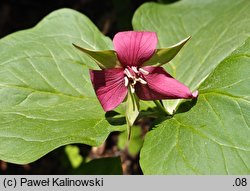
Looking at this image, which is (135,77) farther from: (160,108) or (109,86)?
(160,108)

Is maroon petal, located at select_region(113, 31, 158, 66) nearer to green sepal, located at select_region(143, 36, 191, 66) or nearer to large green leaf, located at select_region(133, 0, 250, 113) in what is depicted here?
green sepal, located at select_region(143, 36, 191, 66)

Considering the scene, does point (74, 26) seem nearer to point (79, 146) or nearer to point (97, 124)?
point (97, 124)

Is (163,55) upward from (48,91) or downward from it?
upward

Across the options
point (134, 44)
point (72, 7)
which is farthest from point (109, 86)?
point (72, 7)

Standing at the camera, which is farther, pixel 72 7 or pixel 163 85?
pixel 72 7
